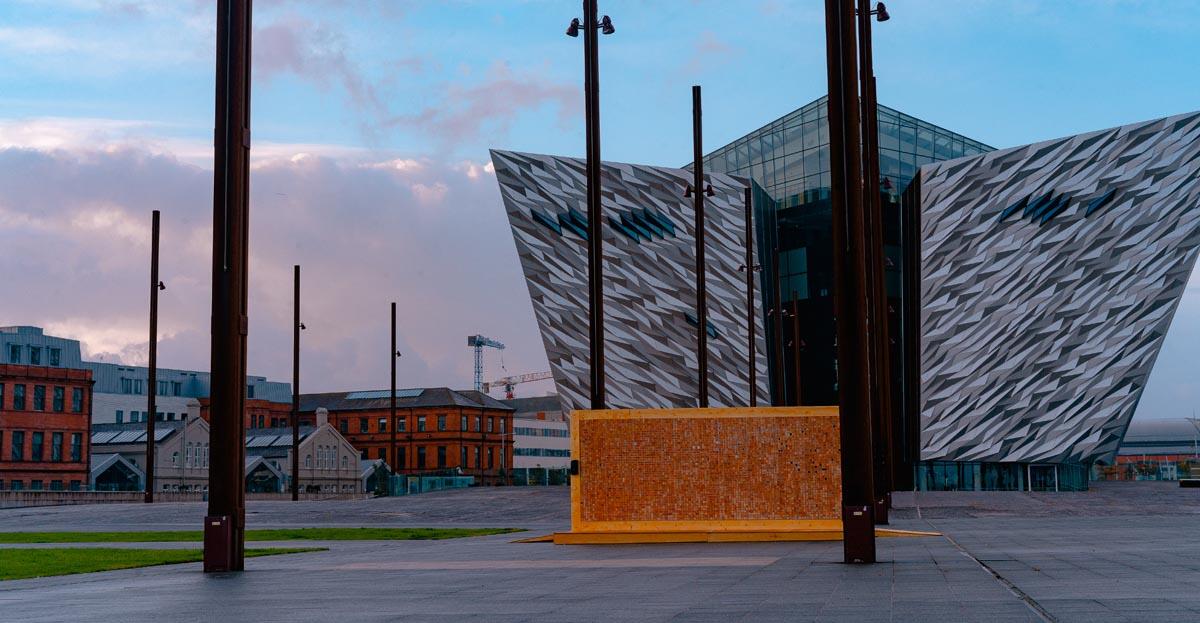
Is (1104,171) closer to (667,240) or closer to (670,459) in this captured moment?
(667,240)

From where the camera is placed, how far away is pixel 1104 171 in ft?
221

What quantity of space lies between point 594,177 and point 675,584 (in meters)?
15.2

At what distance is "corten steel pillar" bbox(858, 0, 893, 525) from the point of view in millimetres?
30817

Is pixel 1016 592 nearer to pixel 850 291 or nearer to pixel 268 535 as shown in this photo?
pixel 850 291

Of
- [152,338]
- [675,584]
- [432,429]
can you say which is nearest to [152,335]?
[152,338]

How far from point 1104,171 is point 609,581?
5931cm

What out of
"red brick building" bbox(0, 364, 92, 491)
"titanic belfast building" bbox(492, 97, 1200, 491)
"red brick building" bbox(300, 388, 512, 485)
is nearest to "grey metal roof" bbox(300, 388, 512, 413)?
"red brick building" bbox(300, 388, 512, 485)

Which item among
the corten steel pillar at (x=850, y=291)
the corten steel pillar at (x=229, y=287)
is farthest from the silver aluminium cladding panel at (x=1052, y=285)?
the corten steel pillar at (x=229, y=287)

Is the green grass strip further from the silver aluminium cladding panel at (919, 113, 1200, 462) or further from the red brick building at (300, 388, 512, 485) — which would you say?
the red brick building at (300, 388, 512, 485)

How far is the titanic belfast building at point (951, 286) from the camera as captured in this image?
65750 mm

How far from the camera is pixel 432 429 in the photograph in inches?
5330

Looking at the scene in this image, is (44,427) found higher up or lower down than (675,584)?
higher up

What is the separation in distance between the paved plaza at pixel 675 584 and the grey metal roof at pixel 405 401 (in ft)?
353

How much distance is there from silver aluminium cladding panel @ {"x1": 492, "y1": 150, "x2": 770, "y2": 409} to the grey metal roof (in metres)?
62.5
